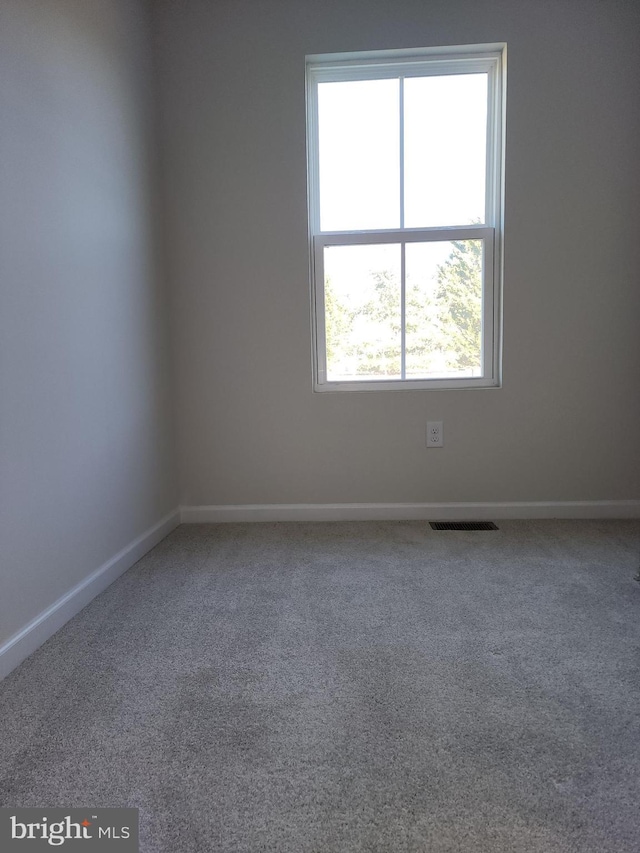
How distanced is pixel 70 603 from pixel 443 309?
2077 mm

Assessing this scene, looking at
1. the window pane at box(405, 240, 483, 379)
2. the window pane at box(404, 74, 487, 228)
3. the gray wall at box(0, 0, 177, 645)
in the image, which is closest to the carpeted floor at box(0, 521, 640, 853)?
the gray wall at box(0, 0, 177, 645)

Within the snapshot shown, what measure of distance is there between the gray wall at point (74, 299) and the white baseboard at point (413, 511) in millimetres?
367

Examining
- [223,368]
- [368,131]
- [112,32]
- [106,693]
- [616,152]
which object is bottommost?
[106,693]

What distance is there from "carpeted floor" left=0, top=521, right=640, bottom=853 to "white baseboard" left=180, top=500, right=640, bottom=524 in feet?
1.81

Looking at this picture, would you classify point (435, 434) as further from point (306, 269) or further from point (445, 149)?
point (445, 149)

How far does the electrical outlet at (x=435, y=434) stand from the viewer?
2596 millimetres

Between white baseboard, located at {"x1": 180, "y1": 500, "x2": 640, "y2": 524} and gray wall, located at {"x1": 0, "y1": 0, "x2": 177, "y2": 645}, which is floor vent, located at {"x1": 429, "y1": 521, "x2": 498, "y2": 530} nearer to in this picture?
white baseboard, located at {"x1": 180, "y1": 500, "x2": 640, "y2": 524}

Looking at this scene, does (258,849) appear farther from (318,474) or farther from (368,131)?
(368,131)

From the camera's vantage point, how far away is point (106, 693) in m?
1.28

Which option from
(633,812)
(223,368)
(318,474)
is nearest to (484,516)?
(318,474)

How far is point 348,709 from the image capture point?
1.19m

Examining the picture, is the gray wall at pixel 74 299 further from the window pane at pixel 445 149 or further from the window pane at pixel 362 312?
the window pane at pixel 445 149

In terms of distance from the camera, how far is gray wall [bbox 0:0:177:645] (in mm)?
1464

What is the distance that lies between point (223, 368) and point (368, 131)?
139 cm
